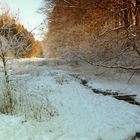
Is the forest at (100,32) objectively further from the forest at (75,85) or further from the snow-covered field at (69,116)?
the snow-covered field at (69,116)

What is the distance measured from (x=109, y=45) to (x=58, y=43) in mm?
6570

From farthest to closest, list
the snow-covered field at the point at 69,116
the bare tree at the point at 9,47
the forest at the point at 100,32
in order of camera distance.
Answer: the forest at the point at 100,32 < the bare tree at the point at 9,47 < the snow-covered field at the point at 69,116

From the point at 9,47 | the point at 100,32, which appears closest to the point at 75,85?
the point at 100,32

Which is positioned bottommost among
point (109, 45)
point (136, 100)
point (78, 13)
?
point (136, 100)

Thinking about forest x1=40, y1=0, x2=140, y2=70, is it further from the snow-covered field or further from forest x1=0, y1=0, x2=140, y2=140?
the snow-covered field

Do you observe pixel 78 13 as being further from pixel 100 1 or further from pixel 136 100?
pixel 136 100

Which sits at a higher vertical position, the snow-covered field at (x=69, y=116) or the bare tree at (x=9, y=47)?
the bare tree at (x=9, y=47)

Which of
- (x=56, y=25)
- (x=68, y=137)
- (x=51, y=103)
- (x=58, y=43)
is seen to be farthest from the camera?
(x=56, y=25)

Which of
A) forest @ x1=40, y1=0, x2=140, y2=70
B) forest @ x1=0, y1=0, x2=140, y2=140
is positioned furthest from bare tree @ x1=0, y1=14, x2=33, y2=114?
forest @ x1=40, y1=0, x2=140, y2=70

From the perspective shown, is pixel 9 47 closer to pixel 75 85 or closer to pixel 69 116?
pixel 69 116

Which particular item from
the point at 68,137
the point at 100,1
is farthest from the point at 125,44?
the point at 68,137

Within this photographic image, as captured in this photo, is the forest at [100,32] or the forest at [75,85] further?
the forest at [100,32]

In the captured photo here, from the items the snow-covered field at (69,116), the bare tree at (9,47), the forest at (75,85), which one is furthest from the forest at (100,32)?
the bare tree at (9,47)

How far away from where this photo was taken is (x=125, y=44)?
16531 mm
